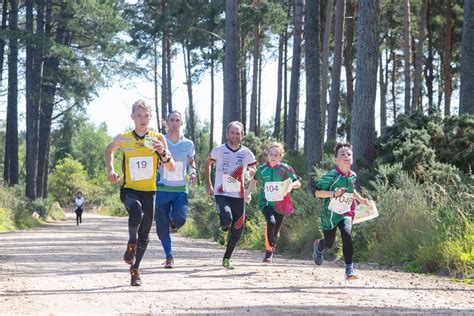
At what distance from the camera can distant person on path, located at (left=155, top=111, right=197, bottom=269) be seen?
1217cm

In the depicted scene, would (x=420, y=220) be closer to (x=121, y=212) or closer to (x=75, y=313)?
(x=75, y=313)

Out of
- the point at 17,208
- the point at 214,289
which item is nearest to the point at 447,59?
the point at 17,208

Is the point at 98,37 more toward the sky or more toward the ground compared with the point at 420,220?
more toward the sky

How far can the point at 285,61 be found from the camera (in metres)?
52.5

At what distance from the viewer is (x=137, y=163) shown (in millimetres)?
10008

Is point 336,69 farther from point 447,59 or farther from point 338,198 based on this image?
point 338,198

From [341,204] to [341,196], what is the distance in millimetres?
Answer: 112

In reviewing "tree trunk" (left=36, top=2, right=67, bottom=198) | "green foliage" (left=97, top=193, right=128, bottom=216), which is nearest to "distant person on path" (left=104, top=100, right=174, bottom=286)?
"tree trunk" (left=36, top=2, right=67, bottom=198)

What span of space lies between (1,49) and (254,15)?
45.9 feet

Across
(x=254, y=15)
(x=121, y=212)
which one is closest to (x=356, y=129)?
(x=254, y=15)

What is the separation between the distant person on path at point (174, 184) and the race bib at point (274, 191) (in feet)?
5.95

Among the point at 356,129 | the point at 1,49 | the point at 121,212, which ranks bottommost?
the point at 121,212

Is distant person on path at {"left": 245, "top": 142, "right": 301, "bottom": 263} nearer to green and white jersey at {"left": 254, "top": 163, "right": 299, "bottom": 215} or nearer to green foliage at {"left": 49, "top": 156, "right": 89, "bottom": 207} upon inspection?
green and white jersey at {"left": 254, "top": 163, "right": 299, "bottom": 215}

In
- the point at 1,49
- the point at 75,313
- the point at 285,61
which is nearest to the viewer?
the point at 75,313
